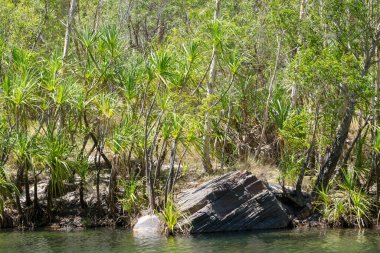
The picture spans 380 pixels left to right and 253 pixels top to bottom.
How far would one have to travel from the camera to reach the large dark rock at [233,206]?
54.6 ft

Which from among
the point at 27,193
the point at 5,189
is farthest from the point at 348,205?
the point at 5,189

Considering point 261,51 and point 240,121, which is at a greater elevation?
point 261,51

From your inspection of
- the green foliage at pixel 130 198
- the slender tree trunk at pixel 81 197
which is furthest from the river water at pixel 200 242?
the slender tree trunk at pixel 81 197

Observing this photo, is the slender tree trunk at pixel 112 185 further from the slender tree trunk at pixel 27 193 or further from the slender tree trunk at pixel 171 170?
the slender tree trunk at pixel 27 193

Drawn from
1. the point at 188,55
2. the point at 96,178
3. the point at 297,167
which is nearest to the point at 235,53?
the point at 188,55

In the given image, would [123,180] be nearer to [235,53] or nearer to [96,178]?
[96,178]

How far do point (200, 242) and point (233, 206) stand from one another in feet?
6.56

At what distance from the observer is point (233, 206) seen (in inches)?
667

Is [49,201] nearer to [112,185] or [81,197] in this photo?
[81,197]

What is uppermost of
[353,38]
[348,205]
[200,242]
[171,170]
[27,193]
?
[353,38]

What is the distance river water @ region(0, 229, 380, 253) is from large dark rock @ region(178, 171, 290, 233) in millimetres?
423

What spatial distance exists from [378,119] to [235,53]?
156 inches

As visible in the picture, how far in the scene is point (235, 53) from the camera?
17625 millimetres

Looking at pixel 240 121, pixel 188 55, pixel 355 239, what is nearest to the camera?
pixel 355 239
